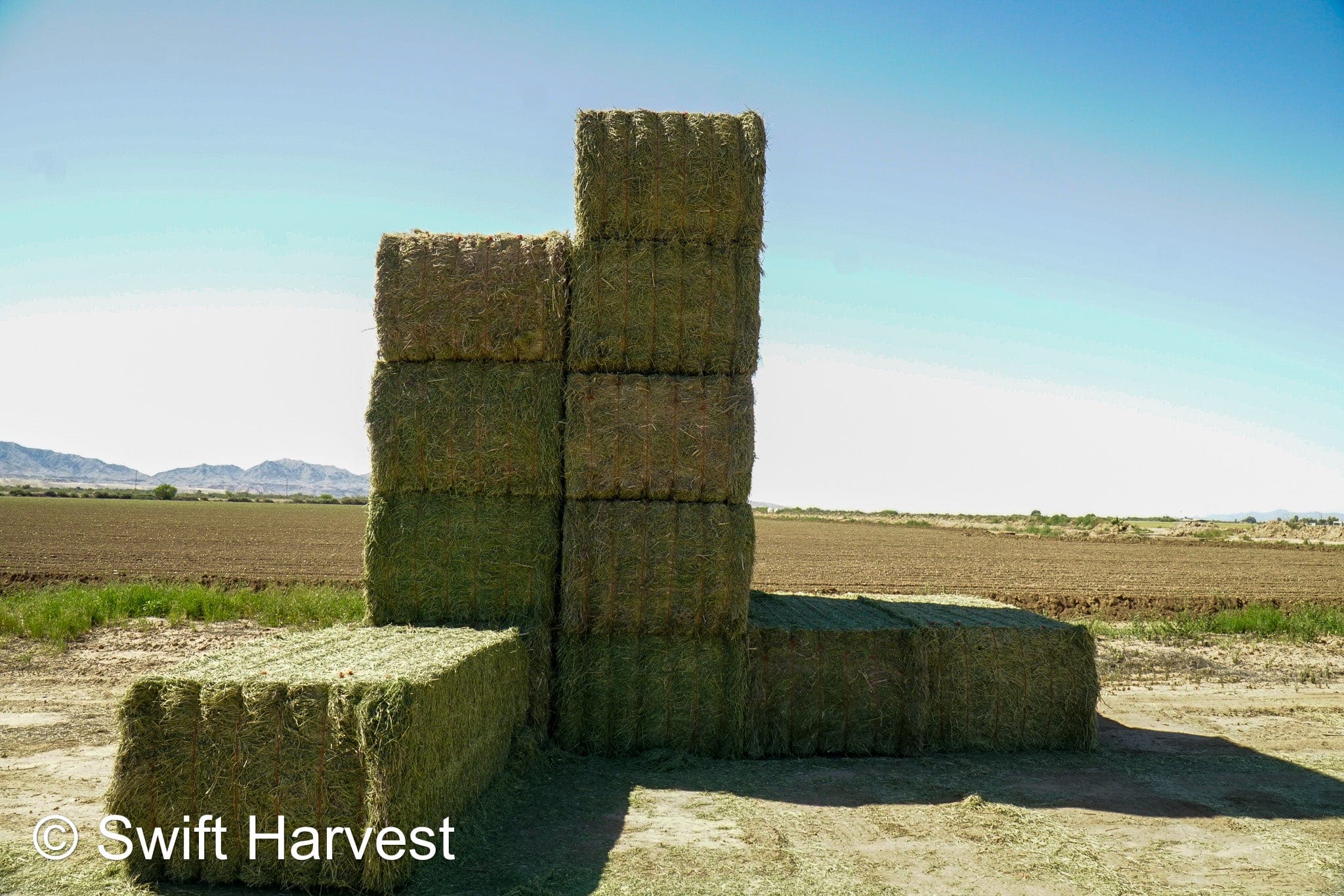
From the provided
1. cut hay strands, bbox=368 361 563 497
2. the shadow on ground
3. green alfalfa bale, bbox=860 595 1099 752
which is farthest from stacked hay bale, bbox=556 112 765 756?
green alfalfa bale, bbox=860 595 1099 752

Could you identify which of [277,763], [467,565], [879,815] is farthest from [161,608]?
[879,815]

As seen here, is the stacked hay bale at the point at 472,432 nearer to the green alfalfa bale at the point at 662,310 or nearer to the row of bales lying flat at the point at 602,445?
the row of bales lying flat at the point at 602,445

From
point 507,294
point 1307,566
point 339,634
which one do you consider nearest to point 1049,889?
point 339,634

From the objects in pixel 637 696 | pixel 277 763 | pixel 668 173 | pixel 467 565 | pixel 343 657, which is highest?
pixel 668 173

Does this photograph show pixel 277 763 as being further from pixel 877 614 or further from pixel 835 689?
pixel 877 614

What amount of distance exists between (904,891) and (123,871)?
4.18 m

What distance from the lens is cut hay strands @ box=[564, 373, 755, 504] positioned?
7445mm

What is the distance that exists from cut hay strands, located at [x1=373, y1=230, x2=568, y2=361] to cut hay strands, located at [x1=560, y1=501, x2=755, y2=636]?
59.8 inches

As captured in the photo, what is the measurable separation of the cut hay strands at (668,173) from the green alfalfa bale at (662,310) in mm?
196

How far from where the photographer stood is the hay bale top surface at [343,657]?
504 centimetres

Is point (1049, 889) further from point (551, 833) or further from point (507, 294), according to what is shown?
point (507, 294)

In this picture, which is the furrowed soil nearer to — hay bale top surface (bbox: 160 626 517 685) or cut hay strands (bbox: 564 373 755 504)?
hay bale top surface (bbox: 160 626 517 685)

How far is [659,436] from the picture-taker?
7.46 m

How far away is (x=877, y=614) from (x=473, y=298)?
4.61 meters
